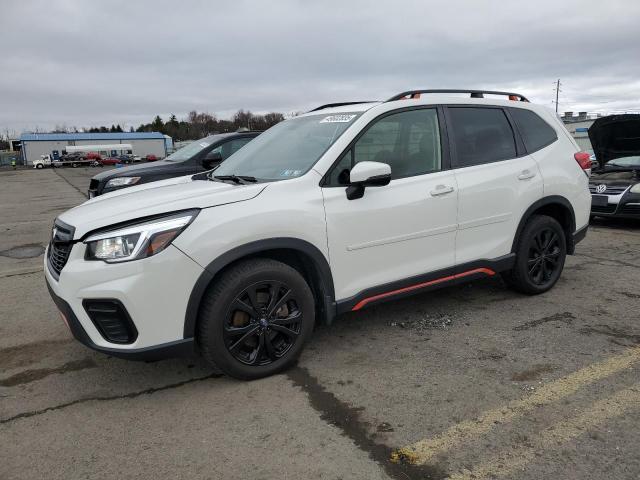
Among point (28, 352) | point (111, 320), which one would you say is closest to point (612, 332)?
point (111, 320)

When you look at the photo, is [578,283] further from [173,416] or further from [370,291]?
[173,416]

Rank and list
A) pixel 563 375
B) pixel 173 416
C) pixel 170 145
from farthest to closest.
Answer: pixel 170 145 < pixel 563 375 < pixel 173 416

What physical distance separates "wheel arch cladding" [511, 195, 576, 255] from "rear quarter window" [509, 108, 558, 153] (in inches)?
19.2

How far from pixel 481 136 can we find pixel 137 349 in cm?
313

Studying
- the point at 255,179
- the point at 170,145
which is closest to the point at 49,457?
the point at 255,179

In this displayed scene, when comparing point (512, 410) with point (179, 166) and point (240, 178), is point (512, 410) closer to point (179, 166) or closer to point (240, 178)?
point (240, 178)

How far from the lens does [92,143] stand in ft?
274

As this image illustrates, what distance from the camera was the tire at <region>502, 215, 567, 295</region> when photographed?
4438 millimetres

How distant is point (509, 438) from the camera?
254 cm

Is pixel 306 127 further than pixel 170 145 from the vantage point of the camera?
No

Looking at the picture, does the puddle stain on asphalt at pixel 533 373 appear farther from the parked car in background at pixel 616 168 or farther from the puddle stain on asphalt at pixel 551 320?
the parked car in background at pixel 616 168

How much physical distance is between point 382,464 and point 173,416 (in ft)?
4.04

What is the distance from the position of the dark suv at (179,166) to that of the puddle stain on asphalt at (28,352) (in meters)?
3.64

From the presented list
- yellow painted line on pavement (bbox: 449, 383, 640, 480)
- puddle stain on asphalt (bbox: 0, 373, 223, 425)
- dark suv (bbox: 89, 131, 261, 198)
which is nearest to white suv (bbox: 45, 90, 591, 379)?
puddle stain on asphalt (bbox: 0, 373, 223, 425)
